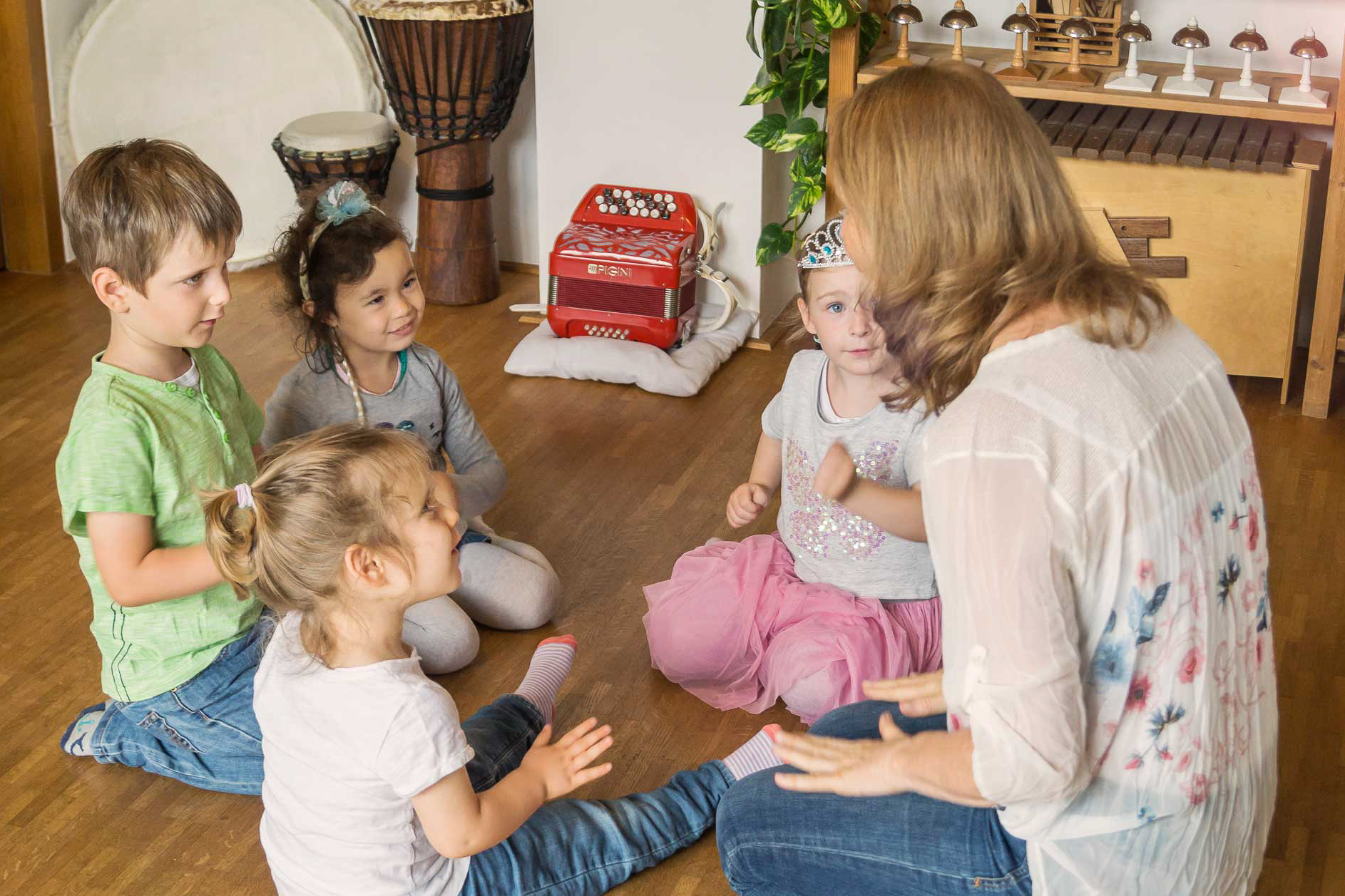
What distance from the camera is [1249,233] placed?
296cm

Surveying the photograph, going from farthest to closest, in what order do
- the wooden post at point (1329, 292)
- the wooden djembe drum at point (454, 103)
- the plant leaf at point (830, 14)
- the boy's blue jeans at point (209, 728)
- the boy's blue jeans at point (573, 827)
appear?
the wooden djembe drum at point (454, 103)
the plant leaf at point (830, 14)
the wooden post at point (1329, 292)
the boy's blue jeans at point (209, 728)
the boy's blue jeans at point (573, 827)

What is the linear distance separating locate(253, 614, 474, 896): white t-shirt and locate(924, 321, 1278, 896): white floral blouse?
0.54 metres

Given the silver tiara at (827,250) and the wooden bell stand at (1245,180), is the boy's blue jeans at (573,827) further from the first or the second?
the wooden bell stand at (1245,180)

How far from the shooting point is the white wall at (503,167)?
12.3 ft

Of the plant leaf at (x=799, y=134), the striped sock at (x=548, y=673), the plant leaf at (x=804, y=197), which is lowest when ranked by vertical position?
the striped sock at (x=548, y=673)

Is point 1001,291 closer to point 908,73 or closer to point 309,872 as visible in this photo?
point 908,73

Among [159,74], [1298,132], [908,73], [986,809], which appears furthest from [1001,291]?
[159,74]

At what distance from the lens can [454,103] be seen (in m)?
3.48

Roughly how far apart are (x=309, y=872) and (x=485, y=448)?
37.4 inches

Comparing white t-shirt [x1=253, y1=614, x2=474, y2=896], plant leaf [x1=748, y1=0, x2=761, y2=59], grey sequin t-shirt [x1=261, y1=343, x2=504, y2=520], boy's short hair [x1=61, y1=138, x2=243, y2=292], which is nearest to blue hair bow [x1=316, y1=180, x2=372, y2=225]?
grey sequin t-shirt [x1=261, y1=343, x2=504, y2=520]

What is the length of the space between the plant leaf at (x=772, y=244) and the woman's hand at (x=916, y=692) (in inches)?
75.8

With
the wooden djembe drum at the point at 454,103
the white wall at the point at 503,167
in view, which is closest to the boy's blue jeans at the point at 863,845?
the wooden djembe drum at the point at 454,103

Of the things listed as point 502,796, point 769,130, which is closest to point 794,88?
point 769,130

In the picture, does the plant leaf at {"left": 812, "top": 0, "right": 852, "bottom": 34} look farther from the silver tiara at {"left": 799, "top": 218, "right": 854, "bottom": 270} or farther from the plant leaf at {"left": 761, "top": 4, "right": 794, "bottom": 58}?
the silver tiara at {"left": 799, "top": 218, "right": 854, "bottom": 270}
